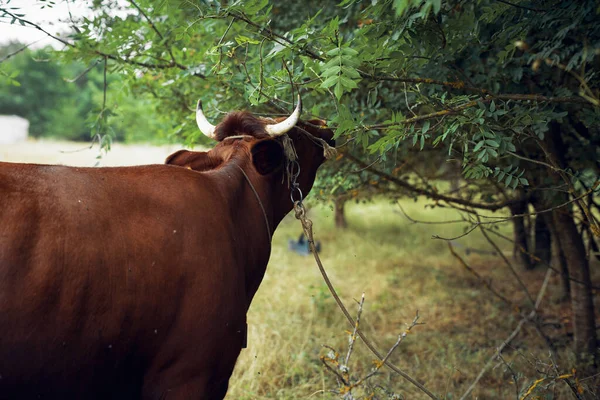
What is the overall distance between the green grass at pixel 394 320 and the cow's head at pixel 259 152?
1202mm

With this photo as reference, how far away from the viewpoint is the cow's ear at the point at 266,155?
117 inches

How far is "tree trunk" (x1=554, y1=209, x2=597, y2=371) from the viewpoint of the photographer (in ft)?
14.7

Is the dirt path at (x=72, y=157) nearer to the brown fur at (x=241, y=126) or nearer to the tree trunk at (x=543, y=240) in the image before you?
the tree trunk at (x=543, y=240)

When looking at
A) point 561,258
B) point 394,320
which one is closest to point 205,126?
point 394,320

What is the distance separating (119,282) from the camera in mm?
2146

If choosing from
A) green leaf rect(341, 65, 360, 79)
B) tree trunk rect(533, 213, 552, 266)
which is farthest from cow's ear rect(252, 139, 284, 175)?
tree trunk rect(533, 213, 552, 266)

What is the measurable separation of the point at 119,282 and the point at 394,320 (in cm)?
437

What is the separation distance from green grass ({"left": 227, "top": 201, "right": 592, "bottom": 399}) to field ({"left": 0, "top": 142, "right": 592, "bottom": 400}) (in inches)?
0.5

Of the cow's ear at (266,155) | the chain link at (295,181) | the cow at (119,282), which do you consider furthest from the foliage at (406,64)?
the cow at (119,282)

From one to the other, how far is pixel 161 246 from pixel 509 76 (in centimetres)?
254

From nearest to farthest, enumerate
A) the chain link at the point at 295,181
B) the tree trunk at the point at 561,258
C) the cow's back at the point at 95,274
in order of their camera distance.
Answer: the cow's back at the point at 95,274
the chain link at the point at 295,181
the tree trunk at the point at 561,258

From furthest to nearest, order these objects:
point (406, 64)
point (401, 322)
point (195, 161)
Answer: point (401, 322) → point (195, 161) → point (406, 64)

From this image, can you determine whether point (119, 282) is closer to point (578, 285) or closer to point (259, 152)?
point (259, 152)

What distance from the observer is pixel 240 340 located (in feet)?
8.39
